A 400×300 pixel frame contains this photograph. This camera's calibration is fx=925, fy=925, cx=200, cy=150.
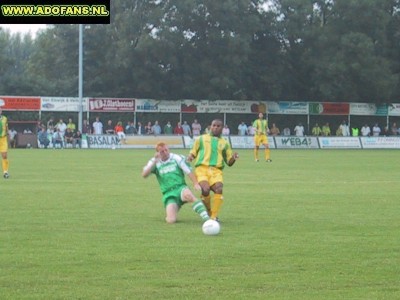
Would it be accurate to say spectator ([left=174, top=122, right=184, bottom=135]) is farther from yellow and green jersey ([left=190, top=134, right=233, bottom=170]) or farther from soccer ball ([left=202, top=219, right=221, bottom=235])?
soccer ball ([left=202, top=219, right=221, bottom=235])

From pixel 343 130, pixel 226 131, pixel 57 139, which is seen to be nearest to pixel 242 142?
pixel 226 131

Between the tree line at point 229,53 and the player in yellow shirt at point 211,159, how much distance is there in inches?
2145

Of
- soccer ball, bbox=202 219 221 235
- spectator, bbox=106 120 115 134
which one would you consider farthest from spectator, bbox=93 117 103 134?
soccer ball, bbox=202 219 221 235

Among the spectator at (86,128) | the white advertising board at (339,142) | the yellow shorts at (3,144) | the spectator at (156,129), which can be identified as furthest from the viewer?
the white advertising board at (339,142)

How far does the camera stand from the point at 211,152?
50.5 ft

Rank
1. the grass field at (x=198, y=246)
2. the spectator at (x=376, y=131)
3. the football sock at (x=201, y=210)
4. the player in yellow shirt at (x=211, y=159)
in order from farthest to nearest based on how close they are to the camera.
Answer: the spectator at (x=376, y=131) → the player in yellow shirt at (x=211, y=159) → the football sock at (x=201, y=210) → the grass field at (x=198, y=246)

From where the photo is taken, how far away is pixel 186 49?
238ft

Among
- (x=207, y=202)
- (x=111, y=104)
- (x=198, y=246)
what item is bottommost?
(x=198, y=246)

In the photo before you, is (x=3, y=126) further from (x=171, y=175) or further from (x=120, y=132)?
(x=120, y=132)

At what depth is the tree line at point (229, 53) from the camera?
70688 mm

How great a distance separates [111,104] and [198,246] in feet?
172

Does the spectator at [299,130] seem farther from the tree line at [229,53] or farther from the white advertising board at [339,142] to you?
the tree line at [229,53]

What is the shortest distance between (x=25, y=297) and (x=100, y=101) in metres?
55.4

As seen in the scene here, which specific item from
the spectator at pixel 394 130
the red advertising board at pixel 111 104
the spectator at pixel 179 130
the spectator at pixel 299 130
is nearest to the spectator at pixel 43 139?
the red advertising board at pixel 111 104
